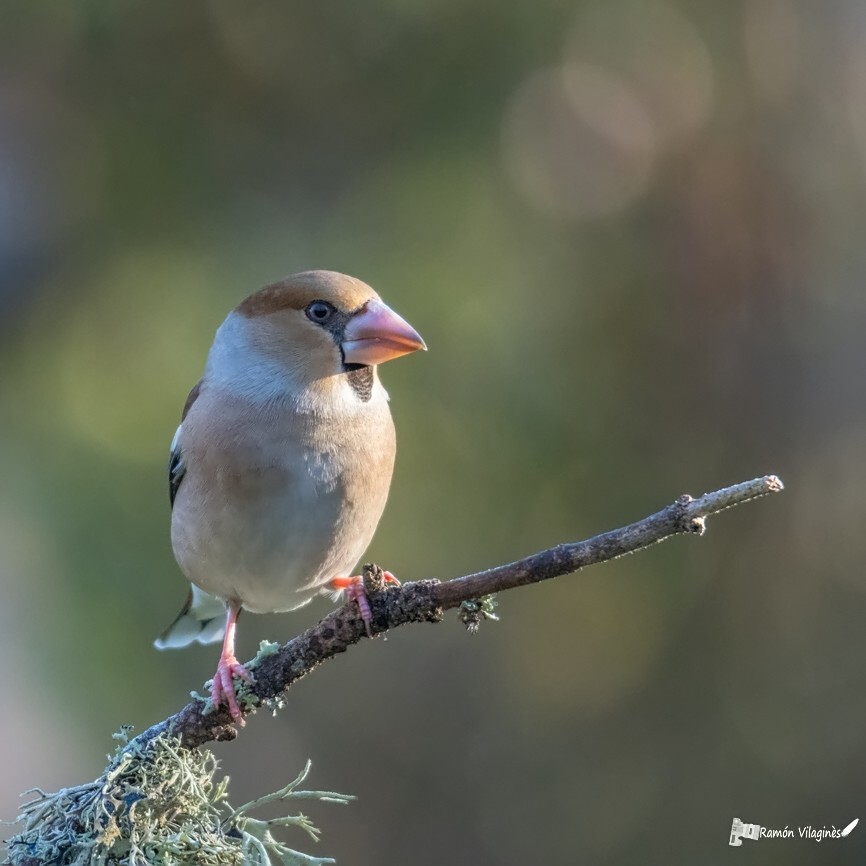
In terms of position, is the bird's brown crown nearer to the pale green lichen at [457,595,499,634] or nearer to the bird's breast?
the bird's breast

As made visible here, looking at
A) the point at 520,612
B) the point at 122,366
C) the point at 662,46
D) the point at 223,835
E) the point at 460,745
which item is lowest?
the point at 223,835

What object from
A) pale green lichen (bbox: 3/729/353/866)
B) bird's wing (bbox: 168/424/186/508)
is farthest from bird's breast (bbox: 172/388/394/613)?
pale green lichen (bbox: 3/729/353/866)

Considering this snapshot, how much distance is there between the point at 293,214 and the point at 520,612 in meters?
2.23

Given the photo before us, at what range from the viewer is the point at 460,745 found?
578 centimetres

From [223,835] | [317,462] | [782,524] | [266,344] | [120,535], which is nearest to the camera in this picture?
[223,835]

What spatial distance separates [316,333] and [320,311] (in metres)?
0.07

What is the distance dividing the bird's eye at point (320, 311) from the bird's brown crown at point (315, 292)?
0.01m

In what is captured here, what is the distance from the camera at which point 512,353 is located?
5375 millimetres

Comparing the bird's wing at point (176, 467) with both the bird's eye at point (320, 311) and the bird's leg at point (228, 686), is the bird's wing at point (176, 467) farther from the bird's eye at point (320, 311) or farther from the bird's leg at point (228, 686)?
the bird's leg at point (228, 686)

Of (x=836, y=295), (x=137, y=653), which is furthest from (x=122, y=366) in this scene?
(x=836, y=295)

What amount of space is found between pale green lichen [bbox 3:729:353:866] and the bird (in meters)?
0.85

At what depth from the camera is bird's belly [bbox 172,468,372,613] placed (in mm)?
3314

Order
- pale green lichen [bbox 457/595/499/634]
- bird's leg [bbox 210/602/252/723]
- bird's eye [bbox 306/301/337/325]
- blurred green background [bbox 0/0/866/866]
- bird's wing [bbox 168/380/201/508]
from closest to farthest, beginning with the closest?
pale green lichen [bbox 457/595/499/634] < bird's leg [bbox 210/602/252/723] < bird's eye [bbox 306/301/337/325] < bird's wing [bbox 168/380/201/508] < blurred green background [bbox 0/0/866/866]

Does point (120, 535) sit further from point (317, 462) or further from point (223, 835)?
point (223, 835)
